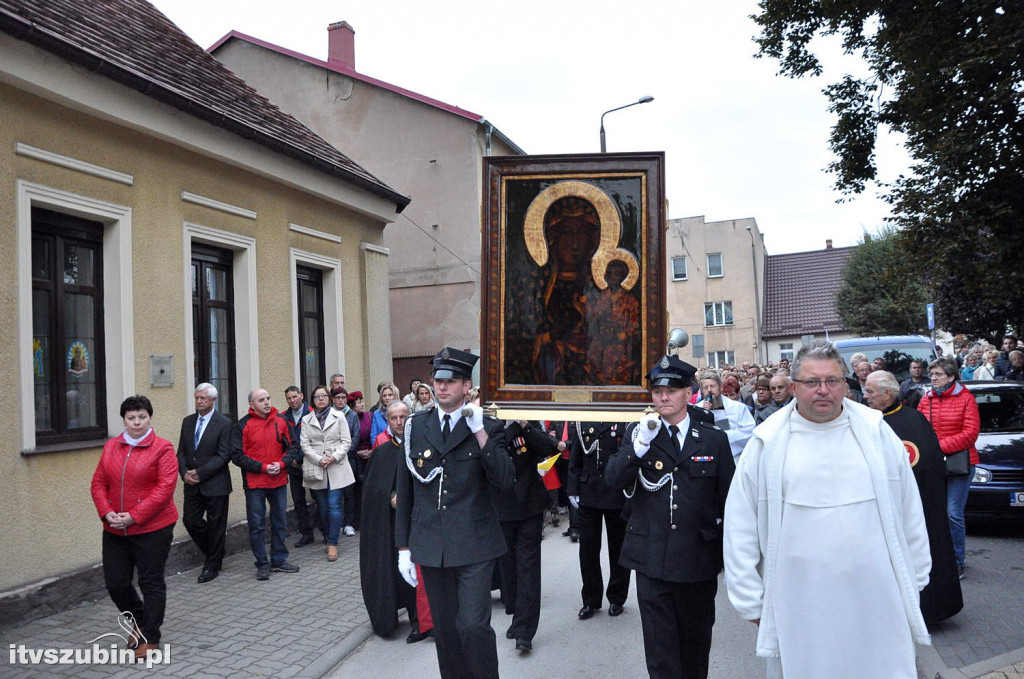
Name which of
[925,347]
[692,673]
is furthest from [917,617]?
[925,347]

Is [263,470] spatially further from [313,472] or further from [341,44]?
[341,44]

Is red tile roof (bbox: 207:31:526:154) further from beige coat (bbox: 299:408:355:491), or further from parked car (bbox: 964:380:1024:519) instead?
parked car (bbox: 964:380:1024:519)

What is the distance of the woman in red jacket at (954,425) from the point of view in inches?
293

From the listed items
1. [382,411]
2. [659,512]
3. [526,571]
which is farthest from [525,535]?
[382,411]

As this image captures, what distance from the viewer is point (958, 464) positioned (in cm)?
748

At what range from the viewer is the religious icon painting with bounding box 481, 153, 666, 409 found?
17.2 feet

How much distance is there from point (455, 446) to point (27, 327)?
199 inches

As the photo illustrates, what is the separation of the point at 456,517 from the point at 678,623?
4.52 feet

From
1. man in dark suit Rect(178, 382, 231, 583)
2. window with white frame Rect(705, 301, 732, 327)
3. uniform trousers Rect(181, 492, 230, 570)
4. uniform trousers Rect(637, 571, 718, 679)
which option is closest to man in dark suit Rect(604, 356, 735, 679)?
uniform trousers Rect(637, 571, 718, 679)

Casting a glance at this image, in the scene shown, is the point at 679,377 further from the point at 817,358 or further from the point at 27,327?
the point at 27,327

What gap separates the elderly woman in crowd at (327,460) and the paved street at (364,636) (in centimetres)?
116

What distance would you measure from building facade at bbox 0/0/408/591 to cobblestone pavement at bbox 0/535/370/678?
2.67ft

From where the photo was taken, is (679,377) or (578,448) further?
(578,448)

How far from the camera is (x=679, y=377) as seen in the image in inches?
186
